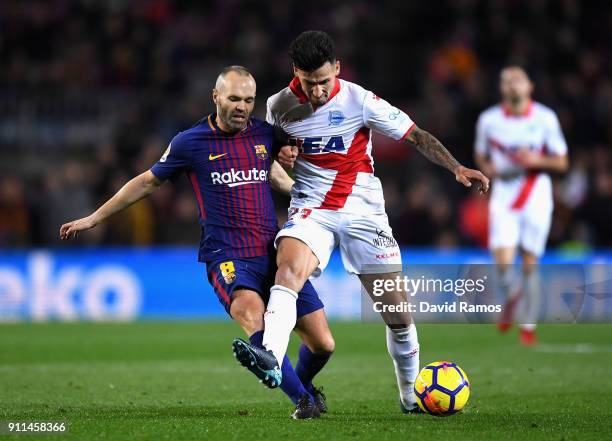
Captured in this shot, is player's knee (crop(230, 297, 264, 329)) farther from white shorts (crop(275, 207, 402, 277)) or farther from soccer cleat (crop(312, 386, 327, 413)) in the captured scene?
soccer cleat (crop(312, 386, 327, 413))

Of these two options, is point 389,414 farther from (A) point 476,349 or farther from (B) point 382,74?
(B) point 382,74

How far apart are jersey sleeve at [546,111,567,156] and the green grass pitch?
86.7 inches

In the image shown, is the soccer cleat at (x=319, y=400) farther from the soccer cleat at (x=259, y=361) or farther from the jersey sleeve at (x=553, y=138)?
the jersey sleeve at (x=553, y=138)

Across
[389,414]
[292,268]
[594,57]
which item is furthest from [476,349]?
[594,57]

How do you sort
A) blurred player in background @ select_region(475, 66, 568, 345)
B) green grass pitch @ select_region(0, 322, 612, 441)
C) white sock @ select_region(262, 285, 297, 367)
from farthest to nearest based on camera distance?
1. blurred player in background @ select_region(475, 66, 568, 345)
2. white sock @ select_region(262, 285, 297, 367)
3. green grass pitch @ select_region(0, 322, 612, 441)

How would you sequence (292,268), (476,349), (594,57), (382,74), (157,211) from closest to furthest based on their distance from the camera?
(292,268)
(476,349)
(157,211)
(594,57)
(382,74)

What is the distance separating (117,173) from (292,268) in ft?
36.7

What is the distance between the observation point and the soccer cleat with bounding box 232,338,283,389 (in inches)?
222

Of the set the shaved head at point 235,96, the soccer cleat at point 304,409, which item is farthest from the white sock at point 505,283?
the shaved head at point 235,96

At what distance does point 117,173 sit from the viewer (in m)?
17.1

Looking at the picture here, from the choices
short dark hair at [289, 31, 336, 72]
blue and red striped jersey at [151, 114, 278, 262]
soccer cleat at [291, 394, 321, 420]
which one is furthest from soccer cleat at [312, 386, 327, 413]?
short dark hair at [289, 31, 336, 72]

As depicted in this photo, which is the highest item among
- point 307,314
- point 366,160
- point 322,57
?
point 322,57

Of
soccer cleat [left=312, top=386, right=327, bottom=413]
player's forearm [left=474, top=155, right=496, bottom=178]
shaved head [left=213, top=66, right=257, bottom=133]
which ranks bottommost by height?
soccer cleat [left=312, top=386, right=327, bottom=413]

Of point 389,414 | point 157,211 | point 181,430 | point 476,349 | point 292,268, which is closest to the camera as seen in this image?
point 181,430
